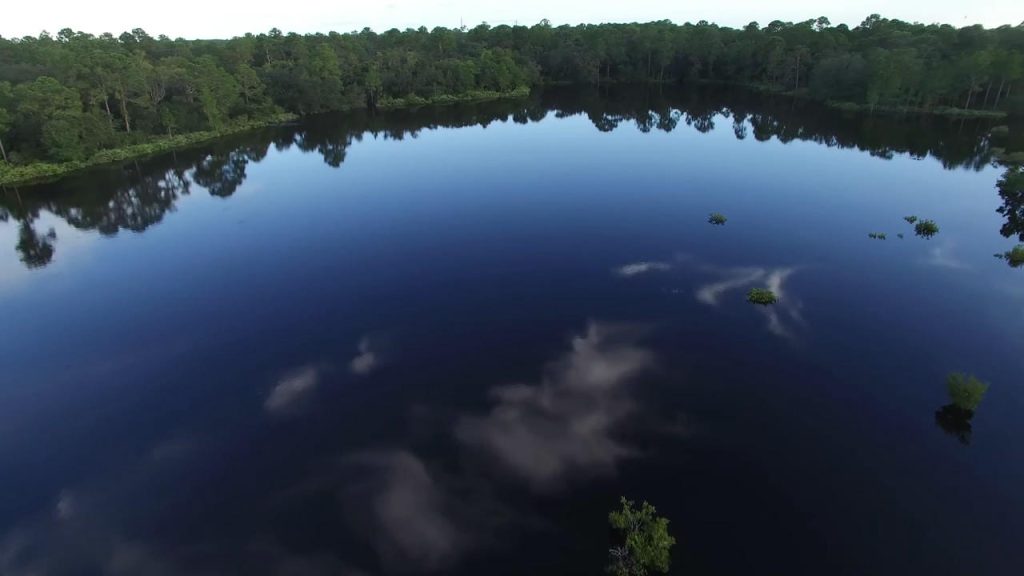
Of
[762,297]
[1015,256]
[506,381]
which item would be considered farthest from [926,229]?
[506,381]

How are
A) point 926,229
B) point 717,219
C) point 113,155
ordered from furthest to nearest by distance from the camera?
1. point 113,155
2. point 717,219
3. point 926,229

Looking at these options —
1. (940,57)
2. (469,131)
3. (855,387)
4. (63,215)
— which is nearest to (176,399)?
(855,387)

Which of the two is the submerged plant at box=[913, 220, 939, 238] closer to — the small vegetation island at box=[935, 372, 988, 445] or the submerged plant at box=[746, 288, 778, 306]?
the submerged plant at box=[746, 288, 778, 306]

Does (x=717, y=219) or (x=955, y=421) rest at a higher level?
(x=717, y=219)

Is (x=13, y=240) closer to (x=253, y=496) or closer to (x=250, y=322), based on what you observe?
(x=250, y=322)

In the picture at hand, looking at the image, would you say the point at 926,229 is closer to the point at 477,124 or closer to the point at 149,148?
the point at 477,124

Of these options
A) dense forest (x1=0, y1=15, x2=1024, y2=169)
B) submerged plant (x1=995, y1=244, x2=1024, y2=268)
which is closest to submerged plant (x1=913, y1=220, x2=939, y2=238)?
submerged plant (x1=995, y1=244, x2=1024, y2=268)

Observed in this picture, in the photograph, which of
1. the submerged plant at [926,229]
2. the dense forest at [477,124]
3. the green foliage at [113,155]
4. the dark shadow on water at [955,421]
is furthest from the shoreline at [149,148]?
the submerged plant at [926,229]
